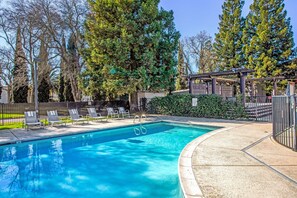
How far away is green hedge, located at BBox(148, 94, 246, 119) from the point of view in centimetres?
1322

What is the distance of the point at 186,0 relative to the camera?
645 inches

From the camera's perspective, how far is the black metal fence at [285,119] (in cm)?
561

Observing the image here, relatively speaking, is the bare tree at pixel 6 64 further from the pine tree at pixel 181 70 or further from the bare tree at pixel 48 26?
the pine tree at pixel 181 70

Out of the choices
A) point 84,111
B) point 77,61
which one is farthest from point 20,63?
point 84,111

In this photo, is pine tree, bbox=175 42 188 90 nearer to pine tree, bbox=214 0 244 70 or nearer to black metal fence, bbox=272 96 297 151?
pine tree, bbox=214 0 244 70

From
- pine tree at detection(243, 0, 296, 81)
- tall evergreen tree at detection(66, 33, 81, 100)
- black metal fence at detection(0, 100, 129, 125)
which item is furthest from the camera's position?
pine tree at detection(243, 0, 296, 81)

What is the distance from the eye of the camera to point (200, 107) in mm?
14719

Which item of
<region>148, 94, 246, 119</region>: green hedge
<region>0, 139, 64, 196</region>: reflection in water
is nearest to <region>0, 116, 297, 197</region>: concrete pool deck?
<region>0, 139, 64, 196</region>: reflection in water

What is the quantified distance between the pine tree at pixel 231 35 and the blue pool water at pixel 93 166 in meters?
19.0

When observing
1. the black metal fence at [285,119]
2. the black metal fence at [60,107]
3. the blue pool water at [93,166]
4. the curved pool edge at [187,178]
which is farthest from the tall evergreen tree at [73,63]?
the black metal fence at [285,119]

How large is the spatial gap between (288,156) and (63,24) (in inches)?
736

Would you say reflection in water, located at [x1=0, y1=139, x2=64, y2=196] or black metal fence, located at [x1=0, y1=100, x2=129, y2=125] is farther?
black metal fence, located at [x1=0, y1=100, x2=129, y2=125]

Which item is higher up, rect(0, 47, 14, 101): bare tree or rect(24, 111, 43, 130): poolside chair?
rect(0, 47, 14, 101): bare tree

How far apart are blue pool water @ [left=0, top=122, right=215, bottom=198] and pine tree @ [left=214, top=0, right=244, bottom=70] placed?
1896 centimetres
